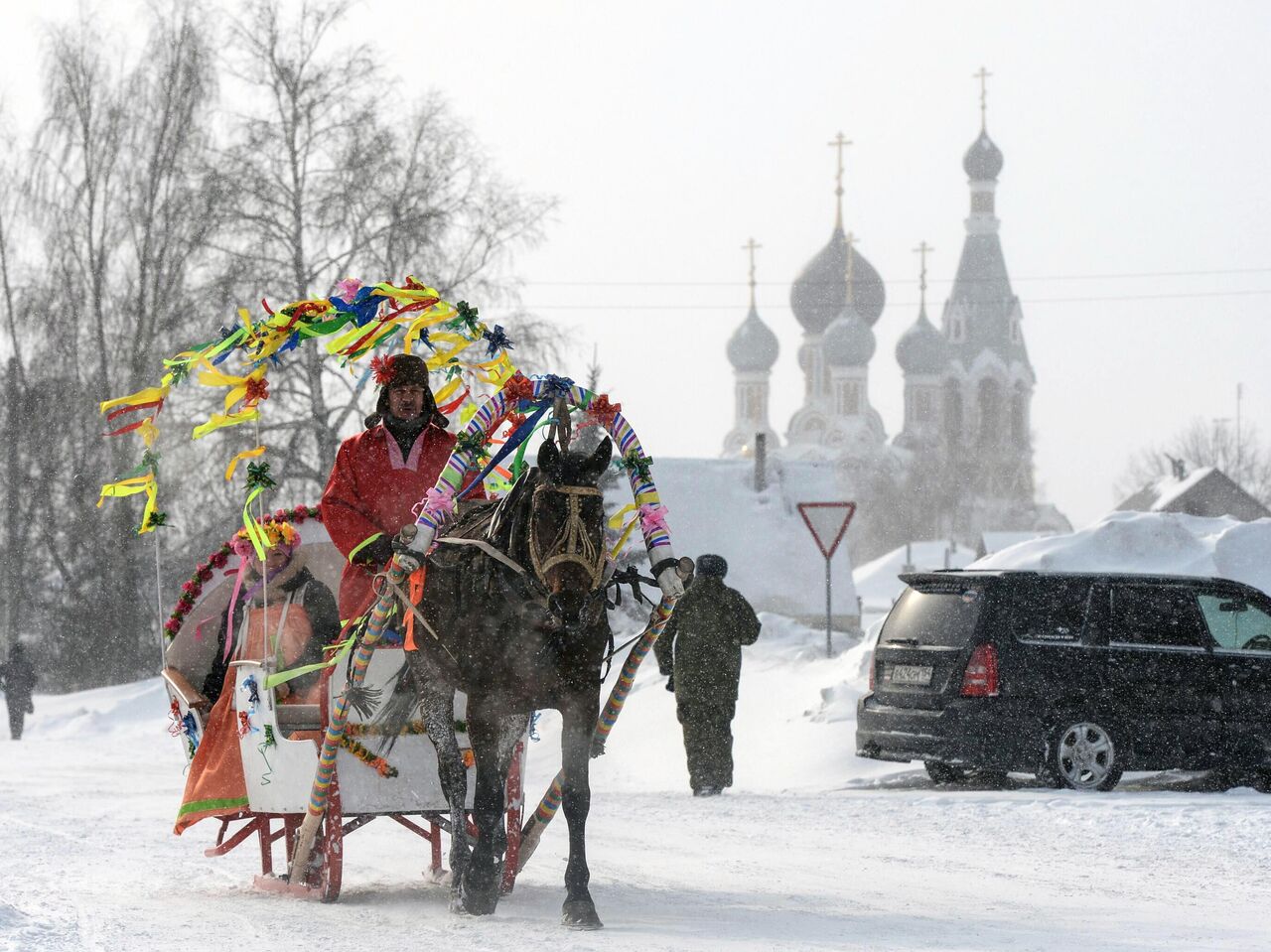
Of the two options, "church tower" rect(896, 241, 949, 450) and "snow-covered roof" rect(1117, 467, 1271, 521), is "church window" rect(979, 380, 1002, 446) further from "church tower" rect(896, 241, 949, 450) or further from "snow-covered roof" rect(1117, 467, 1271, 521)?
"snow-covered roof" rect(1117, 467, 1271, 521)

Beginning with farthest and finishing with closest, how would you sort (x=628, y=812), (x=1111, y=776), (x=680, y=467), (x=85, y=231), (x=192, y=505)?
(x=680, y=467), (x=85, y=231), (x=192, y=505), (x=1111, y=776), (x=628, y=812)

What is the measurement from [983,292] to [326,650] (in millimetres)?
139477

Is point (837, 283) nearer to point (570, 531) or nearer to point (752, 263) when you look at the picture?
point (752, 263)

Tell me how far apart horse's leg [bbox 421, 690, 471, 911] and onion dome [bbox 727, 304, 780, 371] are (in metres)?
128

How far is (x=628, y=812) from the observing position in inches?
529

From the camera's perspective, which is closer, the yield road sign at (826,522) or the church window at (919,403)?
the yield road sign at (826,522)

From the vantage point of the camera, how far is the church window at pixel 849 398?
136 metres

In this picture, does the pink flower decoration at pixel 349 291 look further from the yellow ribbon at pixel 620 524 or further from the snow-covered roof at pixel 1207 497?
the snow-covered roof at pixel 1207 497

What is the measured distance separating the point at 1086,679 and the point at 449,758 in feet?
23.0

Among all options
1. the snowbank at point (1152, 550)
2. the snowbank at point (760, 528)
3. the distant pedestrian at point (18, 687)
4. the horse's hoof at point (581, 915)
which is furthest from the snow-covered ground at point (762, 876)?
the snowbank at point (760, 528)

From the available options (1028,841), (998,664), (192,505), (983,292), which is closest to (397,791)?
(1028,841)

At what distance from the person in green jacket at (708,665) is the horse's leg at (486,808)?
23.0 ft

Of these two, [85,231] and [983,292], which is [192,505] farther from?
[983,292]

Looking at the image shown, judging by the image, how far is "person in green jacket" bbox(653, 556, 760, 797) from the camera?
602 inches
